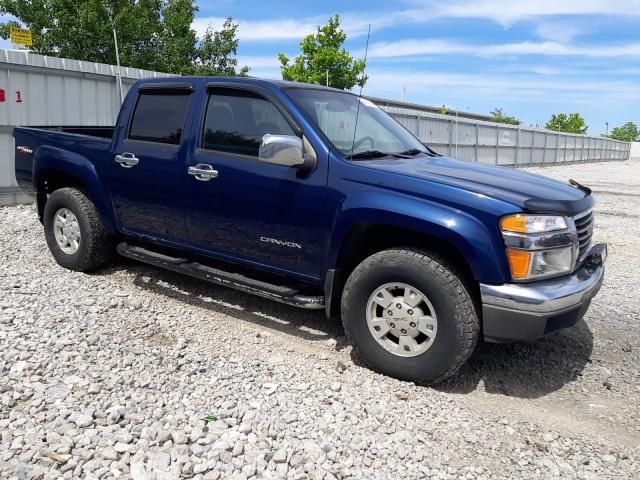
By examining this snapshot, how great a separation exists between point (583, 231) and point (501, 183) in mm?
658

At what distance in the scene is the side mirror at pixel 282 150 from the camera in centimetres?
363

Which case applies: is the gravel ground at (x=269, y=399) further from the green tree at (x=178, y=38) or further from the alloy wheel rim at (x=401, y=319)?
the green tree at (x=178, y=38)

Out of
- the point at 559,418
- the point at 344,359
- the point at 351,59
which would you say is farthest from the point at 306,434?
the point at 351,59

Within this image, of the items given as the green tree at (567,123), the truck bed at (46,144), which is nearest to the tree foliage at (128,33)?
the truck bed at (46,144)

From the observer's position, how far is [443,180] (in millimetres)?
3477

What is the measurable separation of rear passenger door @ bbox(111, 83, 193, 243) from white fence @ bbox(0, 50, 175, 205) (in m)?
4.99

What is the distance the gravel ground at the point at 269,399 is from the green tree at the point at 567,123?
7241cm

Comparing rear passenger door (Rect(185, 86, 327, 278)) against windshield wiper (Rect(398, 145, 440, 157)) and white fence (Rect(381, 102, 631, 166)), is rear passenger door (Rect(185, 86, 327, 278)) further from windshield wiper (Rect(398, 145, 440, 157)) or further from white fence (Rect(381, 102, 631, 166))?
white fence (Rect(381, 102, 631, 166))

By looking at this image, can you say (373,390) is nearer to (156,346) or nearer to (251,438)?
(251,438)

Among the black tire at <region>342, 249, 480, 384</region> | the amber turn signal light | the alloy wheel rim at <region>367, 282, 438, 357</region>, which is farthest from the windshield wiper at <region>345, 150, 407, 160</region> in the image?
the amber turn signal light

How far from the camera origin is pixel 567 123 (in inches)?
2788

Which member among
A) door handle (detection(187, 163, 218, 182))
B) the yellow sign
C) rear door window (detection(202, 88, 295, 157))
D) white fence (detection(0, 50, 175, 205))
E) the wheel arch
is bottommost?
the wheel arch

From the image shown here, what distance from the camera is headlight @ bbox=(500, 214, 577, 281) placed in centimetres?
317

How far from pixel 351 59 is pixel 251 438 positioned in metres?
29.7
